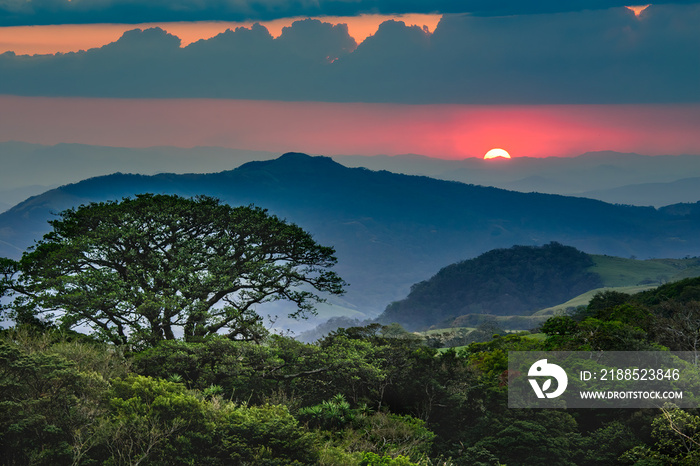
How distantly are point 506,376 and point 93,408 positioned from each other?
2322 cm

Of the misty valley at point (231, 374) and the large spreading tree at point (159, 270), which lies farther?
the large spreading tree at point (159, 270)

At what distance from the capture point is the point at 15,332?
1179 inches

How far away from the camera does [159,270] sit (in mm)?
37375

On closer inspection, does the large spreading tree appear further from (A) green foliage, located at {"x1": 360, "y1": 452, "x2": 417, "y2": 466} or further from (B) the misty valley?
(A) green foliage, located at {"x1": 360, "y1": 452, "x2": 417, "y2": 466}

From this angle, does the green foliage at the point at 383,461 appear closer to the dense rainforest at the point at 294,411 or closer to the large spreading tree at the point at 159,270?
the dense rainforest at the point at 294,411

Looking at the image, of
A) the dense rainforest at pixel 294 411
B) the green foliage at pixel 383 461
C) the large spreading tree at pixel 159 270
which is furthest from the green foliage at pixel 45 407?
the large spreading tree at pixel 159 270

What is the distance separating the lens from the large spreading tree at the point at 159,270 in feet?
116

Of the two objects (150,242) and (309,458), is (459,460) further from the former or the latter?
(150,242)

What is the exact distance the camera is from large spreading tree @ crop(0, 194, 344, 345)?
35.3 meters

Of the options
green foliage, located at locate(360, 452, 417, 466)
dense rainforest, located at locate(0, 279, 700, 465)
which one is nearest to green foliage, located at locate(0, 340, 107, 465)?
dense rainforest, located at locate(0, 279, 700, 465)

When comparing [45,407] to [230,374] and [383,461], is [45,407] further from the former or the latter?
[383,461]

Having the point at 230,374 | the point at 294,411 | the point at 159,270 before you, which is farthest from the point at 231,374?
the point at 159,270

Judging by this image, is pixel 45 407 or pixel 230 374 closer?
pixel 45 407

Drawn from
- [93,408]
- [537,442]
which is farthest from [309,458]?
[537,442]
